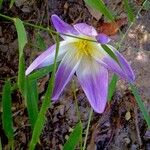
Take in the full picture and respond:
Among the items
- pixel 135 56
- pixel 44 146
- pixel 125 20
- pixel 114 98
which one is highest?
pixel 125 20

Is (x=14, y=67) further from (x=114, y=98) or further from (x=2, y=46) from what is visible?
(x=114, y=98)

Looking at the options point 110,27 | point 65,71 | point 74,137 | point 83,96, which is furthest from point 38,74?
point 110,27

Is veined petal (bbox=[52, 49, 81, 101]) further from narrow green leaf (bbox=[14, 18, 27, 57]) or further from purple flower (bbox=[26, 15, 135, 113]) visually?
narrow green leaf (bbox=[14, 18, 27, 57])

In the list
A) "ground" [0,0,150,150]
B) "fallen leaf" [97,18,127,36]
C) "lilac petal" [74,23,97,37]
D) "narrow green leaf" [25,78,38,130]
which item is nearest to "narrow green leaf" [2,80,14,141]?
"narrow green leaf" [25,78,38,130]

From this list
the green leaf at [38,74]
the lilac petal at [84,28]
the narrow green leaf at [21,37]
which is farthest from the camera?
the green leaf at [38,74]

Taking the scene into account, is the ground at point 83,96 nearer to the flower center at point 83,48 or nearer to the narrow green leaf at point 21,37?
the flower center at point 83,48

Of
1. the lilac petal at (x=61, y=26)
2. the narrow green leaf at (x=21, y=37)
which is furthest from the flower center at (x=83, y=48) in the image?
the narrow green leaf at (x=21, y=37)

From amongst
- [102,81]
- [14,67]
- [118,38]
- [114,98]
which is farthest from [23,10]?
[102,81]
